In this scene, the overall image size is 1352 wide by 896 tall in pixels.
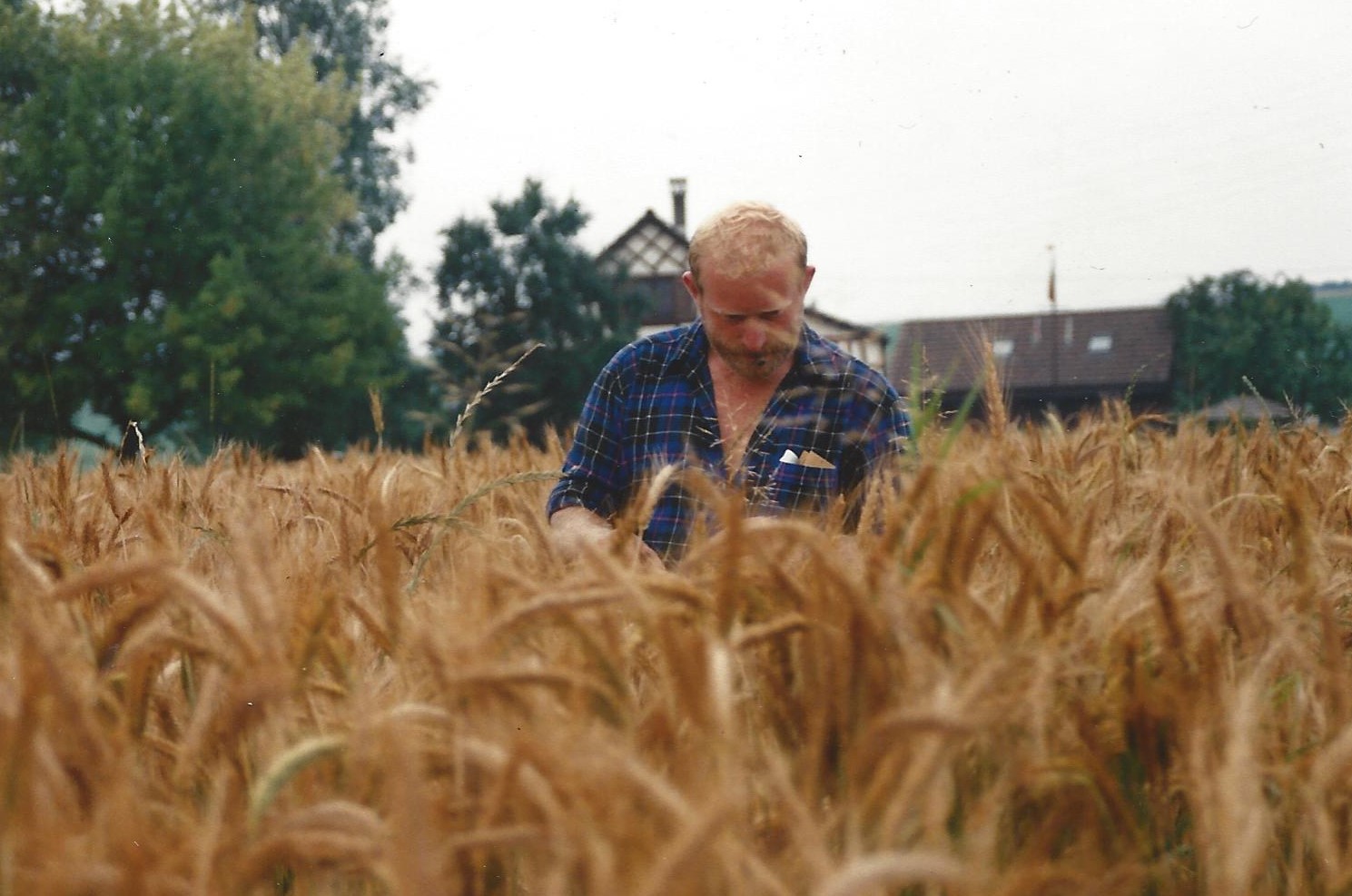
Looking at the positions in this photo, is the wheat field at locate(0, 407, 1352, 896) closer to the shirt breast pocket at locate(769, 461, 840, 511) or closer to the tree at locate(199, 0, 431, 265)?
the shirt breast pocket at locate(769, 461, 840, 511)

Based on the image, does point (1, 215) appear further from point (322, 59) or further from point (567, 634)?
point (567, 634)

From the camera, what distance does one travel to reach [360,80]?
1243 inches

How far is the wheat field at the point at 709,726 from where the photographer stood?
64cm

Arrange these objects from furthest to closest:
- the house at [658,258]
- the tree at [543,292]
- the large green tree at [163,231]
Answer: the house at [658,258], the tree at [543,292], the large green tree at [163,231]

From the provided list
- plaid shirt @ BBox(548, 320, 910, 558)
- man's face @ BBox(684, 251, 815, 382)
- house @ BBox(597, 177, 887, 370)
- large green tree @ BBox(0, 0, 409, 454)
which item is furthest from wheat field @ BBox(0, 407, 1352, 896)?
house @ BBox(597, 177, 887, 370)

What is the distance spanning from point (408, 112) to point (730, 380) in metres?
32.8

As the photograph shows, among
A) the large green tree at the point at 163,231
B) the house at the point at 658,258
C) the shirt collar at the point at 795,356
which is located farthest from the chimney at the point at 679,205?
the shirt collar at the point at 795,356

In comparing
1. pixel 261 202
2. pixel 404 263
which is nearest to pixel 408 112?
pixel 404 263

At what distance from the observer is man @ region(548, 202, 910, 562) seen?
2.62 meters

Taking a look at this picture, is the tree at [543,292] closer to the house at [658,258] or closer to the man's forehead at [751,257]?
the house at [658,258]

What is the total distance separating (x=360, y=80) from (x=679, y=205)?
605 inches

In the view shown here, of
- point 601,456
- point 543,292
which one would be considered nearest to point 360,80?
point 543,292

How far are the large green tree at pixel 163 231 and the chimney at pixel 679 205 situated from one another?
57.8ft

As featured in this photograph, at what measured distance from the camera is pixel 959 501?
2.78 feet
